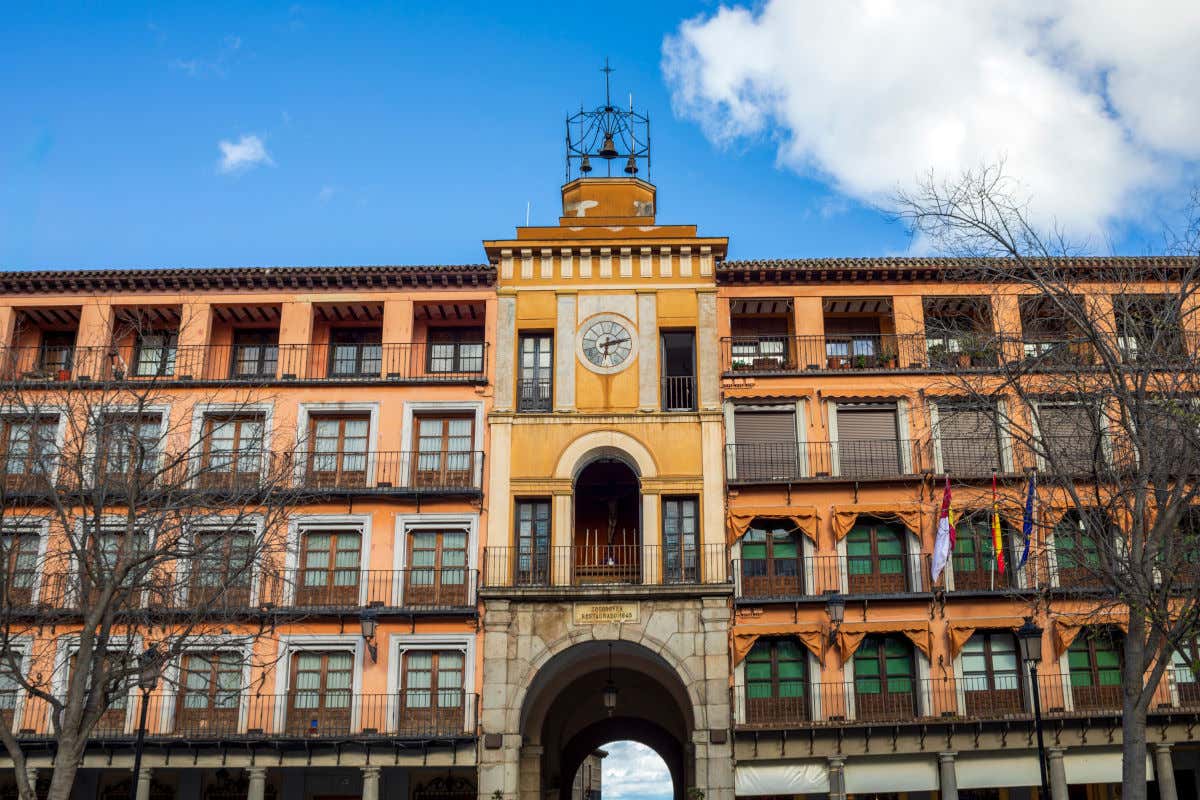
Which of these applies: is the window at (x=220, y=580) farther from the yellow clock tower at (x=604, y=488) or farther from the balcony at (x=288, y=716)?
the yellow clock tower at (x=604, y=488)

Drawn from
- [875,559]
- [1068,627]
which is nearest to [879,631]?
[875,559]

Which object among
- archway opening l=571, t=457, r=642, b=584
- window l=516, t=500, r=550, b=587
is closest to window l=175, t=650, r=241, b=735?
window l=516, t=500, r=550, b=587

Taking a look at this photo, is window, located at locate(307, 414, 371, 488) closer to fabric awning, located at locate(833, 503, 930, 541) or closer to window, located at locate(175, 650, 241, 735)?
window, located at locate(175, 650, 241, 735)

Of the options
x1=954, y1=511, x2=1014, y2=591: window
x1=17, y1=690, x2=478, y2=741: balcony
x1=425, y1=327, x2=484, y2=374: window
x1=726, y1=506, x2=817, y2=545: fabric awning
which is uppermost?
x1=425, y1=327, x2=484, y2=374: window

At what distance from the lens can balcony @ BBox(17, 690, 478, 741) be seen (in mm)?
29766

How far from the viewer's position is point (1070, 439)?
3091 cm

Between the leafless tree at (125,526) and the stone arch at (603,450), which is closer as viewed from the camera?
the leafless tree at (125,526)

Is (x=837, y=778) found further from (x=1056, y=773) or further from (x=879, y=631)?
(x=1056, y=773)

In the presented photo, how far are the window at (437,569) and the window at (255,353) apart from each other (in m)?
7.10

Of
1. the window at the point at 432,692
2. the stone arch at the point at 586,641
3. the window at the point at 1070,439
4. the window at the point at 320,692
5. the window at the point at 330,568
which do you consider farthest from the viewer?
the window at the point at 330,568

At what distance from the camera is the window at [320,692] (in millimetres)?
30047

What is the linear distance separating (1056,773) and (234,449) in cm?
2318

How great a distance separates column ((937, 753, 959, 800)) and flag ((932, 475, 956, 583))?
4.56 m

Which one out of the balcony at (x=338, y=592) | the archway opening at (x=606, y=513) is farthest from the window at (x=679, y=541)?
the balcony at (x=338, y=592)
